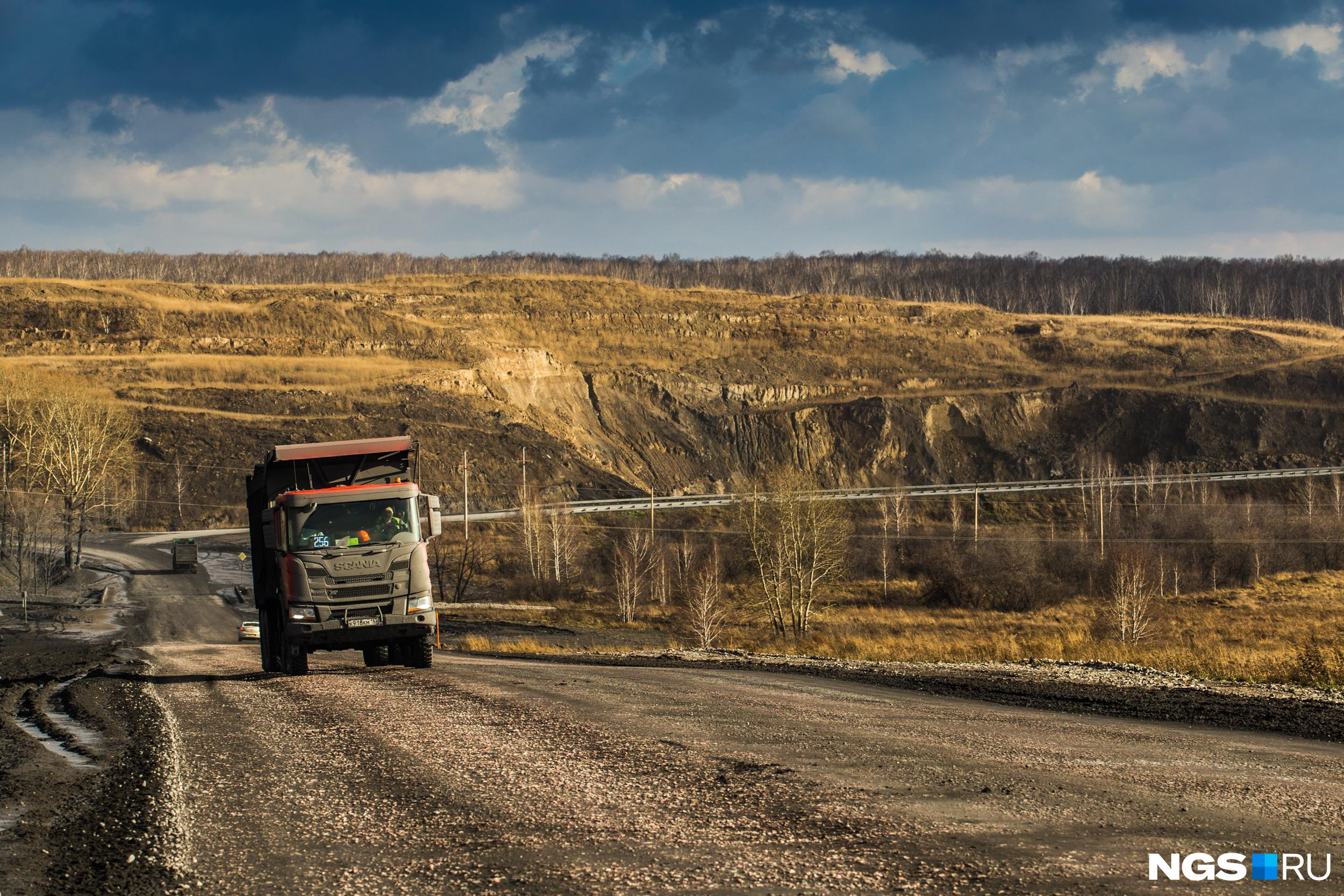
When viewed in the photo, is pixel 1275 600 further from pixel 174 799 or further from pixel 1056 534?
pixel 174 799

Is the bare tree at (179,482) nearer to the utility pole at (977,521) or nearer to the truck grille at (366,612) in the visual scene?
the utility pole at (977,521)

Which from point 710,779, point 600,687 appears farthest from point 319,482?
point 710,779

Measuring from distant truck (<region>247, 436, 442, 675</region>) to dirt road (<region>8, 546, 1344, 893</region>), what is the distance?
273cm

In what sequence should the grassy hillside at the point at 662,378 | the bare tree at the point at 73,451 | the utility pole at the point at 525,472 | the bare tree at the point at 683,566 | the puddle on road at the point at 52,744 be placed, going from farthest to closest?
the grassy hillside at the point at 662,378 < the utility pole at the point at 525,472 < the bare tree at the point at 73,451 < the bare tree at the point at 683,566 < the puddle on road at the point at 52,744

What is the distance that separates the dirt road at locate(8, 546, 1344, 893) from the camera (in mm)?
6629

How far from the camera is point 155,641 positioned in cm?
3944

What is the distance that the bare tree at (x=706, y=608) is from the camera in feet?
137

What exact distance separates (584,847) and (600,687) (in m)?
9.51

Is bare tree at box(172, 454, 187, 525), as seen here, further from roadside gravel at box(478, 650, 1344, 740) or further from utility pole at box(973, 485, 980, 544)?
roadside gravel at box(478, 650, 1344, 740)

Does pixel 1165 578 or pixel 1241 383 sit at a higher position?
pixel 1241 383

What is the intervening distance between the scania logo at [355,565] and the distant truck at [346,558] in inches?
0.5

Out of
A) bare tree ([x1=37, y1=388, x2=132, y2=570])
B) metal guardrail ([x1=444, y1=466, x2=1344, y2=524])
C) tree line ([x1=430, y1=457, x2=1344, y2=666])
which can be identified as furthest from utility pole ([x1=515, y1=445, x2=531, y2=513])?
bare tree ([x1=37, y1=388, x2=132, y2=570])

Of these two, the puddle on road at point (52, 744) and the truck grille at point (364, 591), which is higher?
the truck grille at point (364, 591)

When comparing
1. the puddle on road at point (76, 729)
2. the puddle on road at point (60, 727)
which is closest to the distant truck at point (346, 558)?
the puddle on road at point (76, 729)
